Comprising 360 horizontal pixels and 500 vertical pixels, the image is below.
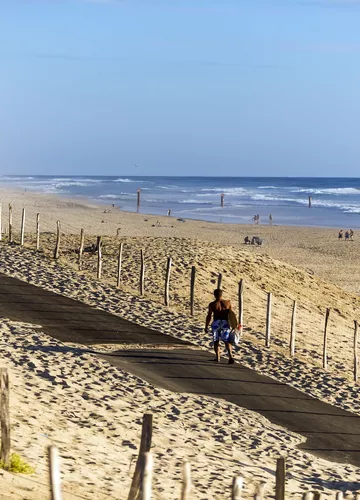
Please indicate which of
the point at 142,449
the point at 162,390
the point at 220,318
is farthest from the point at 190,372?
the point at 142,449

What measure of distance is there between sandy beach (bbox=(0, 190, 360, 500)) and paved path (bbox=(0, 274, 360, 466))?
434 millimetres

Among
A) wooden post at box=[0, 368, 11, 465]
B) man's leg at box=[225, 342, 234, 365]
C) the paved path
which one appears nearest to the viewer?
wooden post at box=[0, 368, 11, 465]

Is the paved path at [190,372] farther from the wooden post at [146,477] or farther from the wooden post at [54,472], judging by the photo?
the wooden post at [54,472]

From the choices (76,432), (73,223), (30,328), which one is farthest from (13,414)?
(73,223)

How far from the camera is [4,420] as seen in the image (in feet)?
34.8

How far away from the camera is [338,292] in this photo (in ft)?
104

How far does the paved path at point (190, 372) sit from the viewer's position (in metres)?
15.7

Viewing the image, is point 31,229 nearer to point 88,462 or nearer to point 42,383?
point 42,383

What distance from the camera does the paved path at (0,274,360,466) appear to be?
51.4 ft

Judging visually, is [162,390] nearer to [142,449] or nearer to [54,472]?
[142,449]

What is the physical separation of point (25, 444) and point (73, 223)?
→ 1901 inches

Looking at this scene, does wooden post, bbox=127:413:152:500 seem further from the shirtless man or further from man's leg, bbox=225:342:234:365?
man's leg, bbox=225:342:234:365

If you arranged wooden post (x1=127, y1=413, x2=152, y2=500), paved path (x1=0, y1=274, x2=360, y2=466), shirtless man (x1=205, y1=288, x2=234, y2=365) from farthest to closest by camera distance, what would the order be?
1. shirtless man (x1=205, y1=288, x2=234, y2=365)
2. paved path (x1=0, y1=274, x2=360, y2=466)
3. wooden post (x1=127, y1=413, x2=152, y2=500)

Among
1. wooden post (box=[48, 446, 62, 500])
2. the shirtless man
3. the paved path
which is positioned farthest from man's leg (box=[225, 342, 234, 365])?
wooden post (box=[48, 446, 62, 500])
